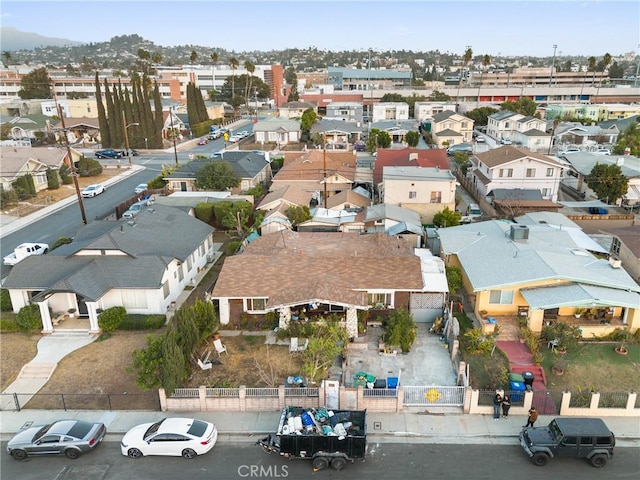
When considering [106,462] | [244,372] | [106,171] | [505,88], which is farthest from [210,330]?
[505,88]

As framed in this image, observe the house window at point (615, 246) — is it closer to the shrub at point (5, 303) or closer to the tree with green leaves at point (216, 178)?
the tree with green leaves at point (216, 178)

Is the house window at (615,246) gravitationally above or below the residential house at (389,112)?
below

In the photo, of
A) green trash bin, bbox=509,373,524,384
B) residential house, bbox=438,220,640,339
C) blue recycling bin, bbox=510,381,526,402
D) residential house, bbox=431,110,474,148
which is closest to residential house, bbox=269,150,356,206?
residential house, bbox=438,220,640,339

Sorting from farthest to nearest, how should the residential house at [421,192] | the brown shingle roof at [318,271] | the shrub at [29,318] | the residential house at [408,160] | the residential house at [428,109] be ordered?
the residential house at [428,109]
the residential house at [408,160]
the residential house at [421,192]
the shrub at [29,318]
the brown shingle roof at [318,271]

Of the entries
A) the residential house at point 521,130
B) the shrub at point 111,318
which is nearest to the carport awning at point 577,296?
the shrub at point 111,318

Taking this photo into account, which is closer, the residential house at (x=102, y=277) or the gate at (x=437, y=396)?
the gate at (x=437, y=396)

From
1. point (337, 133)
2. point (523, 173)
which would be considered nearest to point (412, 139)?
point (337, 133)

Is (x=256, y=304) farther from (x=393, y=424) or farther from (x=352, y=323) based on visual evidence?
(x=393, y=424)
